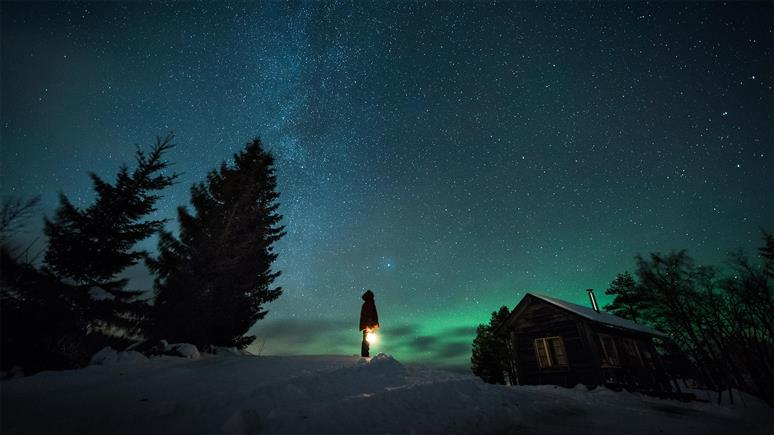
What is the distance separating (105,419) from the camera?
11.5 feet

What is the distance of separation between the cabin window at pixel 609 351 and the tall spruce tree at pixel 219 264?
1617 cm

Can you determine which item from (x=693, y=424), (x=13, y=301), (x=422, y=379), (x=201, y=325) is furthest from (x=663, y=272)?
(x=13, y=301)

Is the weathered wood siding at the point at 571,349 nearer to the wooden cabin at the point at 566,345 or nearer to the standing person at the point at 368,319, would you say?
the wooden cabin at the point at 566,345

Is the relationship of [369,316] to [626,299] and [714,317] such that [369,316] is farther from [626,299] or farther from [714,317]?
[626,299]

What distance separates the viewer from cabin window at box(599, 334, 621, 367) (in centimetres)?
1450

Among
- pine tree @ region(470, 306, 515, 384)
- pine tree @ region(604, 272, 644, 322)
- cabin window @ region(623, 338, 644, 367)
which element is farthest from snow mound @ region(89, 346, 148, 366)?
pine tree @ region(604, 272, 644, 322)

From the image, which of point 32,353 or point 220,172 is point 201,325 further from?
point 220,172

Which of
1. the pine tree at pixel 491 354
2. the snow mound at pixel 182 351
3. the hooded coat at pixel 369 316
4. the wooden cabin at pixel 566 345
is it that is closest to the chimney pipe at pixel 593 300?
the wooden cabin at pixel 566 345

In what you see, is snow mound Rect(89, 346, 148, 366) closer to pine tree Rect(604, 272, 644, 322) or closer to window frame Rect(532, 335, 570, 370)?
window frame Rect(532, 335, 570, 370)

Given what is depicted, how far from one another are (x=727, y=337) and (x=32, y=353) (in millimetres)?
20636

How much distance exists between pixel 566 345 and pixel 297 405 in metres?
14.9

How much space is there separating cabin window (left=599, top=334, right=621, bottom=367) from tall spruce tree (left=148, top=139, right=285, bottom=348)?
636 inches

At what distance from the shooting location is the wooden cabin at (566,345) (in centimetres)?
1364

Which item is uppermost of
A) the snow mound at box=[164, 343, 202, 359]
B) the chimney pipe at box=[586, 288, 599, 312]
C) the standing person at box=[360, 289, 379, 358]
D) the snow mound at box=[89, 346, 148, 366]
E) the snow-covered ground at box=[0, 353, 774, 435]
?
the chimney pipe at box=[586, 288, 599, 312]
